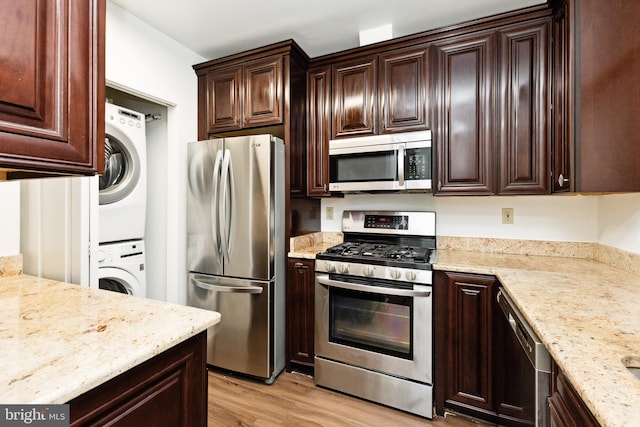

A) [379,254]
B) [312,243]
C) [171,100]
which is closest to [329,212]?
[312,243]

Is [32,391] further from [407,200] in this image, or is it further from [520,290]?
[407,200]

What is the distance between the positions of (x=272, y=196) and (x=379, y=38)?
144 centimetres

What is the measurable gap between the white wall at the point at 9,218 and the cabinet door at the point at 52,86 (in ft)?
4.01

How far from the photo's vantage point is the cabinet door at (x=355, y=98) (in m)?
2.29

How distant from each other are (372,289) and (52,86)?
→ 1771 mm

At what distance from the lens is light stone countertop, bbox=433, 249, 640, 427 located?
0.65m

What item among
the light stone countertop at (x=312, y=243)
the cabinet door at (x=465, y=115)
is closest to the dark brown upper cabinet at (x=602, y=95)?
the cabinet door at (x=465, y=115)

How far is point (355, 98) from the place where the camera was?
2.35 meters

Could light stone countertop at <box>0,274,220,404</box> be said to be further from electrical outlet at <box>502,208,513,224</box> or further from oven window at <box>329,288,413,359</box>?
electrical outlet at <box>502,208,513,224</box>

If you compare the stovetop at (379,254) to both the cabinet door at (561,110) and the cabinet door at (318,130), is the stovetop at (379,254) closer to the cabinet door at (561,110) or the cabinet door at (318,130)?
the cabinet door at (318,130)

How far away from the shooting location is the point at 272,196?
2.21 m

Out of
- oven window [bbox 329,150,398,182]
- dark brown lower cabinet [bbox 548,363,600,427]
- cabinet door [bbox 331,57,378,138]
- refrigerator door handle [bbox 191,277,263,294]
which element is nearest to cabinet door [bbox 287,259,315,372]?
refrigerator door handle [bbox 191,277,263,294]

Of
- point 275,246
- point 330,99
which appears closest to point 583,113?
point 330,99

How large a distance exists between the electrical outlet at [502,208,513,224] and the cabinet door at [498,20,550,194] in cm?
37
